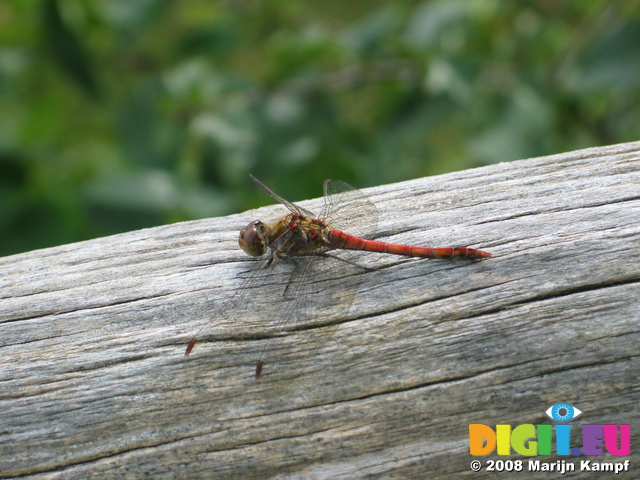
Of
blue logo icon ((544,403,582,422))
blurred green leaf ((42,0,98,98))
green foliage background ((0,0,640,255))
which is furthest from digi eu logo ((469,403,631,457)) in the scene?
blurred green leaf ((42,0,98,98))

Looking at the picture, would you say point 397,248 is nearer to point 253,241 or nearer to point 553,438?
point 253,241

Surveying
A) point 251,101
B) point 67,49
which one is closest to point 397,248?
point 251,101

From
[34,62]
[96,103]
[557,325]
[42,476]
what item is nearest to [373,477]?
[557,325]

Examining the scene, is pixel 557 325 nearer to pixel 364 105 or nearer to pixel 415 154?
pixel 415 154

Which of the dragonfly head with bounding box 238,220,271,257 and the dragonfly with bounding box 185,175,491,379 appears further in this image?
the dragonfly head with bounding box 238,220,271,257

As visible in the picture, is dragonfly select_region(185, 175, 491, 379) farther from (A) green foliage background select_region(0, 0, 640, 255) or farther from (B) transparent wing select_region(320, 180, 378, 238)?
(A) green foliage background select_region(0, 0, 640, 255)
